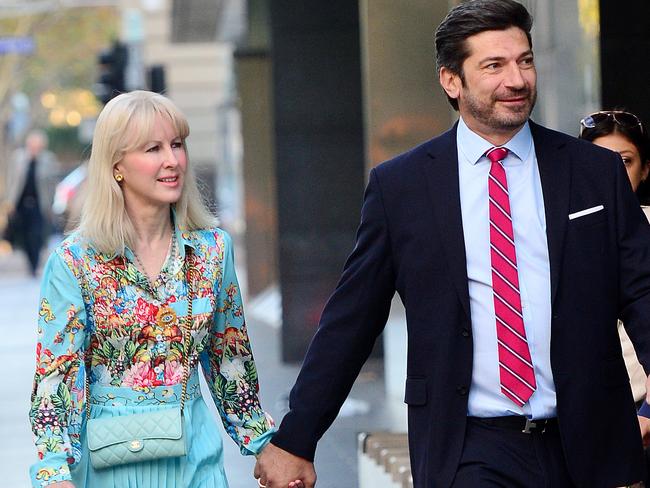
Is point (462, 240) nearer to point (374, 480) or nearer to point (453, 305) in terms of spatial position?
point (453, 305)

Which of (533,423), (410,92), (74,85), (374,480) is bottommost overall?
(374,480)

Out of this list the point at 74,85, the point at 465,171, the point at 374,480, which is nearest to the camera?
the point at 465,171

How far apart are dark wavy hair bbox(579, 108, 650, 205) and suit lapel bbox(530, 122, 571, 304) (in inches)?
44.6

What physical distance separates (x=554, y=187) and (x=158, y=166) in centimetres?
120

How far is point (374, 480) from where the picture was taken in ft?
23.5

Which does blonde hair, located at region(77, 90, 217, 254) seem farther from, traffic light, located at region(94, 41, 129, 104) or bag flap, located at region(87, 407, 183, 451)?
traffic light, located at region(94, 41, 129, 104)

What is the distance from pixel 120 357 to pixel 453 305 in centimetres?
101

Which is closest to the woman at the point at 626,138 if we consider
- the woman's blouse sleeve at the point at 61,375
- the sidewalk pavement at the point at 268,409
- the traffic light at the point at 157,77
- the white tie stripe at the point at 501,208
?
the white tie stripe at the point at 501,208

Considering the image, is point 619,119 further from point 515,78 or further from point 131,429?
point 131,429

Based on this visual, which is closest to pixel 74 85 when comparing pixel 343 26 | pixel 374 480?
pixel 343 26

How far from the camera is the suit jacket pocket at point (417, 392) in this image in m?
4.32

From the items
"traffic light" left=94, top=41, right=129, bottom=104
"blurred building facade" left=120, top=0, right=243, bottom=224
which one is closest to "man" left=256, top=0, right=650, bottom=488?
"traffic light" left=94, top=41, right=129, bottom=104

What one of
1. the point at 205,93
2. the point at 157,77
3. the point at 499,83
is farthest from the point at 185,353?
the point at 205,93

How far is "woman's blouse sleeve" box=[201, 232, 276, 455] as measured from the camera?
482cm
